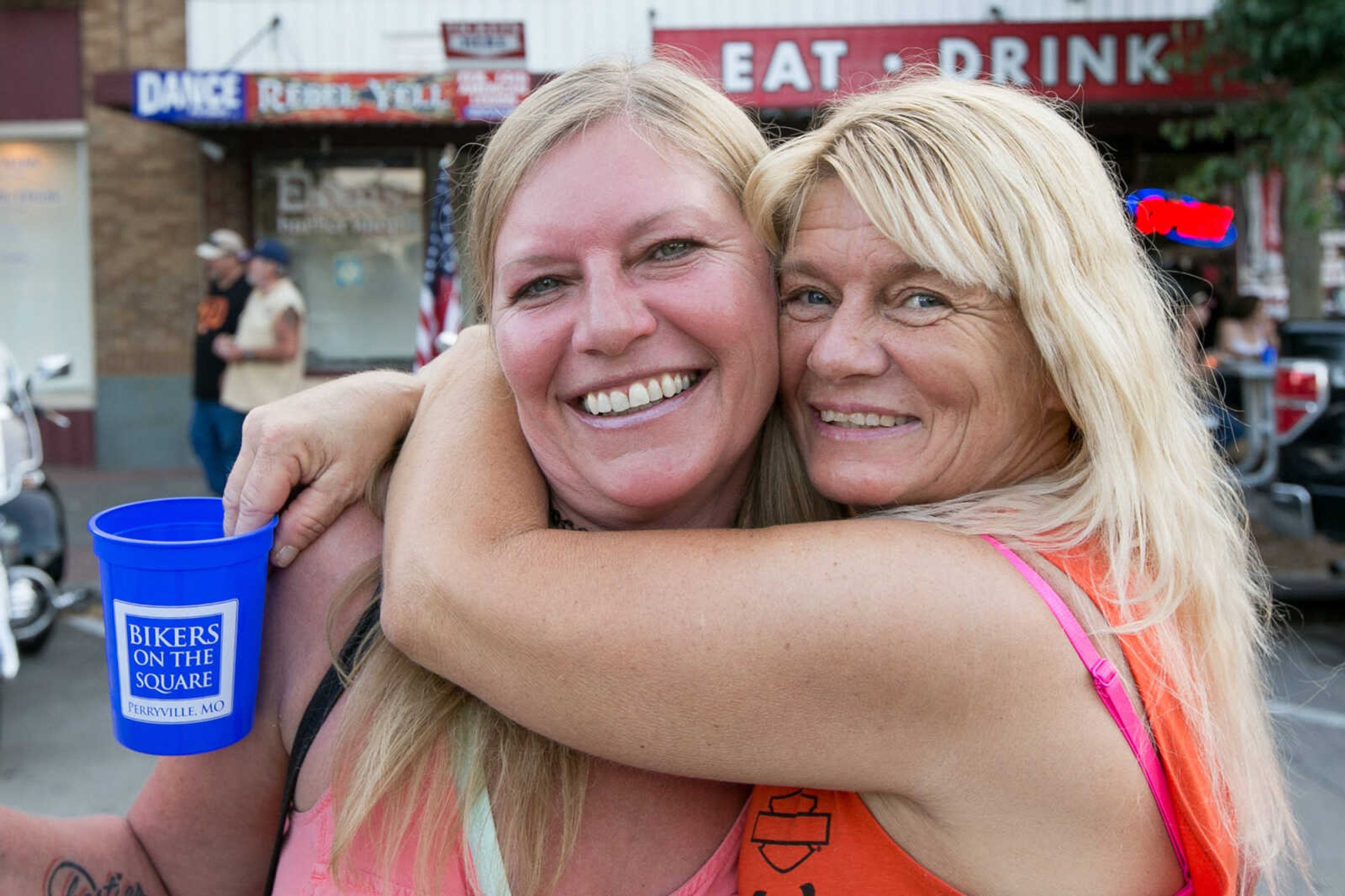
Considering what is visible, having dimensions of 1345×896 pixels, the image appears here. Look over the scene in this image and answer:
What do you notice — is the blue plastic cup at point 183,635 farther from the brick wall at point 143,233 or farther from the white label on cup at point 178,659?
the brick wall at point 143,233

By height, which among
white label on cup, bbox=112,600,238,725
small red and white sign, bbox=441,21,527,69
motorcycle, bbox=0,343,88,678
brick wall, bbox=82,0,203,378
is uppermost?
small red and white sign, bbox=441,21,527,69

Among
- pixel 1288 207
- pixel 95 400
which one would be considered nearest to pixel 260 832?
pixel 1288 207

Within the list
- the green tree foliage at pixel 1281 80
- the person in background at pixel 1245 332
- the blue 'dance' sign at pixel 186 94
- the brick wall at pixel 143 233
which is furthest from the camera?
the brick wall at pixel 143 233

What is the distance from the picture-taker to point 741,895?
4.95 feet

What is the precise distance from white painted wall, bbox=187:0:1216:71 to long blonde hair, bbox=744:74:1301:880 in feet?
34.4

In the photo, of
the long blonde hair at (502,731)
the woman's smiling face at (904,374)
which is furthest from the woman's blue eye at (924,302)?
the long blonde hair at (502,731)

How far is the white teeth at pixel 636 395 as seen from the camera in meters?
1.59

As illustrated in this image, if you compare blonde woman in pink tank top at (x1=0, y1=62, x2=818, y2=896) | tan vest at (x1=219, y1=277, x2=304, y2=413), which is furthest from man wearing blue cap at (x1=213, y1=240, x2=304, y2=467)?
blonde woman in pink tank top at (x1=0, y1=62, x2=818, y2=896)

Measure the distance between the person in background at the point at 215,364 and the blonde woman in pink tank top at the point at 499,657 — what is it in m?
6.58

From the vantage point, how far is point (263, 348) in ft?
25.4

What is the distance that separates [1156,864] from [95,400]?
12388 millimetres

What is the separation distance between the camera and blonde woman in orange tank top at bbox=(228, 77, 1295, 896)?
4.33 ft

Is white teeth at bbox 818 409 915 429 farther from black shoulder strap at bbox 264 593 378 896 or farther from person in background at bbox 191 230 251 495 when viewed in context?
person in background at bbox 191 230 251 495

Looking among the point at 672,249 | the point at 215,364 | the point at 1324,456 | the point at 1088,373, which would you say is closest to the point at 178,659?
the point at 672,249
